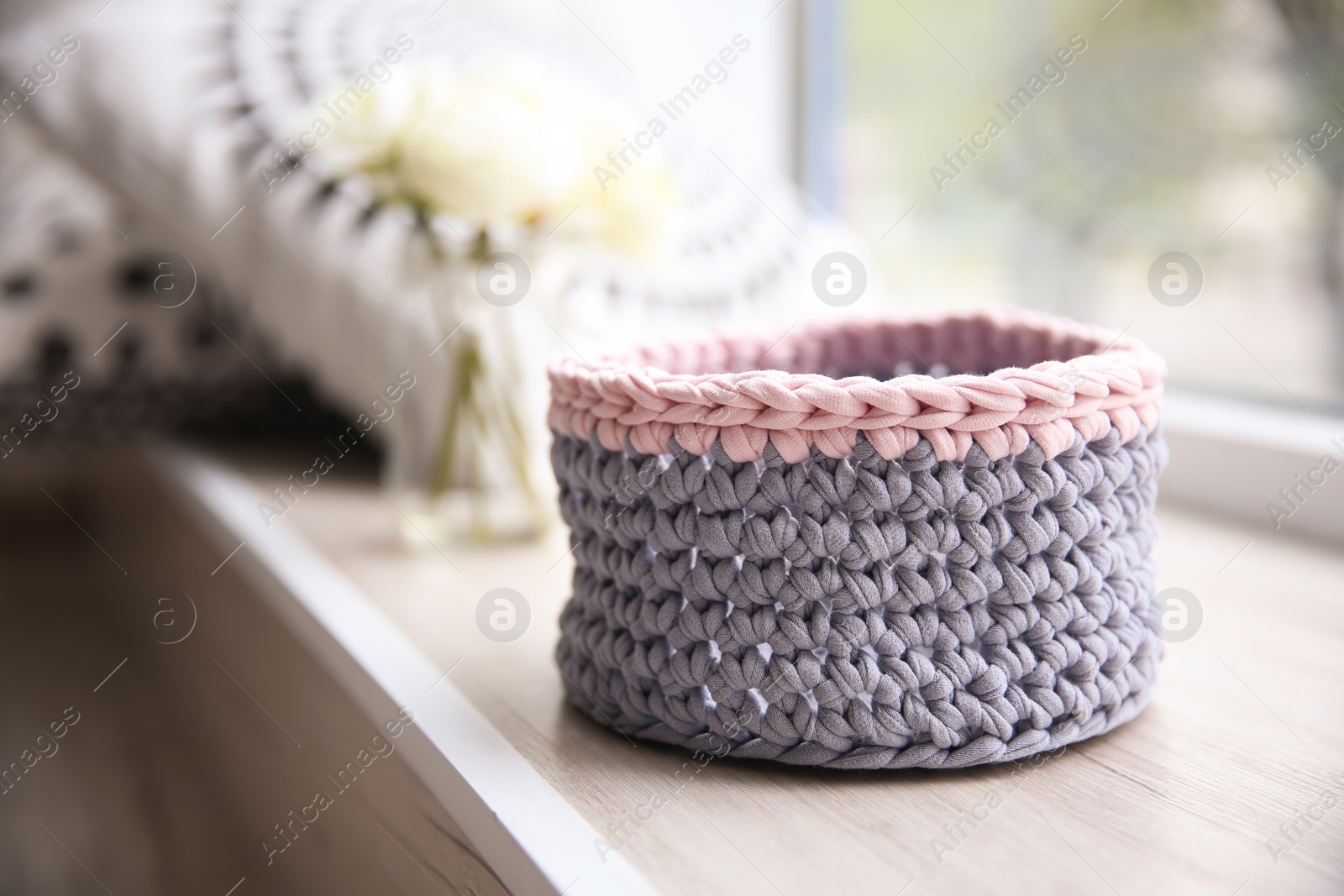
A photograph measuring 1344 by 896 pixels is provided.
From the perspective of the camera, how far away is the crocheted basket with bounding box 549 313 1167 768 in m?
0.40

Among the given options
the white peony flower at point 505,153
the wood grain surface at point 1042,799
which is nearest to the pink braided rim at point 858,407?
the wood grain surface at point 1042,799

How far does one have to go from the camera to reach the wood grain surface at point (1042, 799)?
14.6 inches

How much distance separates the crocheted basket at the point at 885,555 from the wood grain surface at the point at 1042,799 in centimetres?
2

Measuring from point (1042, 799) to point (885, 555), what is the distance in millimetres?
116

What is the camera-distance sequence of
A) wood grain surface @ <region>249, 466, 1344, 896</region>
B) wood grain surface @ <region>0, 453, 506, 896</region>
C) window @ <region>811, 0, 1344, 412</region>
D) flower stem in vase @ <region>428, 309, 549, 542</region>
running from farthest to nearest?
window @ <region>811, 0, 1344, 412</region> → flower stem in vase @ <region>428, 309, 549, 542</region> → wood grain surface @ <region>0, 453, 506, 896</region> → wood grain surface @ <region>249, 466, 1344, 896</region>

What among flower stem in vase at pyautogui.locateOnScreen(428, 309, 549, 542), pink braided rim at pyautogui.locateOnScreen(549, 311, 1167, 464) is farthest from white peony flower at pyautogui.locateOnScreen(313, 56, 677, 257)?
pink braided rim at pyautogui.locateOnScreen(549, 311, 1167, 464)

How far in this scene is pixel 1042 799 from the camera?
0.41m

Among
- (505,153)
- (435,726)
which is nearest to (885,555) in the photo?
(435,726)

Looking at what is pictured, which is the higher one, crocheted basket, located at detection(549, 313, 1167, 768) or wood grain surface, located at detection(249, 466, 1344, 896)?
crocheted basket, located at detection(549, 313, 1167, 768)

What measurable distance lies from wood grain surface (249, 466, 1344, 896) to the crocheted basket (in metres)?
0.02

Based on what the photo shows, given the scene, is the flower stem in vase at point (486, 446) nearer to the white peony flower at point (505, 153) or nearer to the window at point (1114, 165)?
the white peony flower at point (505, 153)

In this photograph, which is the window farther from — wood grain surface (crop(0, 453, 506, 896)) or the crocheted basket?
wood grain surface (crop(0, 453, 506, 896))

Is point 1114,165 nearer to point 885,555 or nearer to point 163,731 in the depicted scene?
point 885,555

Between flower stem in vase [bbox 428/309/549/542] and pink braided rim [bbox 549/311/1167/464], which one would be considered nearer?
pink braided rim [bbox 549/311/1167/464]
